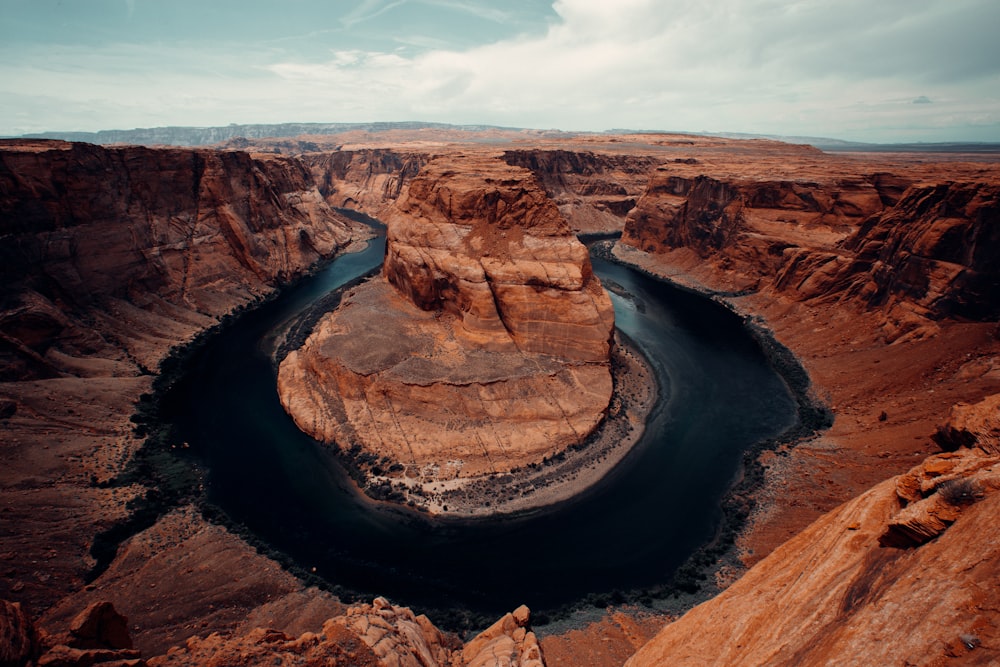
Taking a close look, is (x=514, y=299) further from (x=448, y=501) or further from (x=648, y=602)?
(x=648, y=602)

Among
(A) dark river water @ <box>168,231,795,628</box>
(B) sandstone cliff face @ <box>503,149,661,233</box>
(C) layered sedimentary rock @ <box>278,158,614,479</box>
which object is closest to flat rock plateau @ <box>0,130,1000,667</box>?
(C) layered sedimentary rock @ <box>278,158,614,479</box>

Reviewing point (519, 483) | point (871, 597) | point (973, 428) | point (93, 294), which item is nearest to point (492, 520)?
point (519, 483)

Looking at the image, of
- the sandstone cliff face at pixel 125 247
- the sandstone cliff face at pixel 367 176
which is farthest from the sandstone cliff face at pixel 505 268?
the sandstone cliff face at pixel 367 176

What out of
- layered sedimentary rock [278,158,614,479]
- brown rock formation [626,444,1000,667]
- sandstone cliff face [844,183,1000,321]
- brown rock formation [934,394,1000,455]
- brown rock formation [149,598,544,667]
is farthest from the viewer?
sandstone cliff face [844,183,1000,321]

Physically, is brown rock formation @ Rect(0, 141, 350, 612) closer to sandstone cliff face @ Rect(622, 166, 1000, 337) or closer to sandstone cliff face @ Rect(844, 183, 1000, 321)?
sandstone cliff face @ Rect(844, 183, 1000, 321)

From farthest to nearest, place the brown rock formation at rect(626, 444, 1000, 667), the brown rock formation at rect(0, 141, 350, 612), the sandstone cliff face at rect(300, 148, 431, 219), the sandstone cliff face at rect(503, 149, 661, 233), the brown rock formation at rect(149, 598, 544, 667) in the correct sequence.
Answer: the sandstone cliff face at rect(300, 148, 431, 219)
the sandstone cliff face at rect(503, 149, 661, 233)
the brown rock formation at rect(0, 141, 350, 612)
the brown rock formation at rect(149, 598, 544, 667)
the brown rock formation at rect(626, 444, 1000, 667)

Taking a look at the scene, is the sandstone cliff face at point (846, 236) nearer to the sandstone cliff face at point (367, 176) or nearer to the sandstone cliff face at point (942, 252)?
the sandstone cliff face at point (942, 252)
